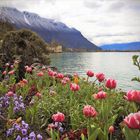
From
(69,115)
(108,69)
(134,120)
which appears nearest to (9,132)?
(69,115)

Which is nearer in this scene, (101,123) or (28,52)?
(101,123)

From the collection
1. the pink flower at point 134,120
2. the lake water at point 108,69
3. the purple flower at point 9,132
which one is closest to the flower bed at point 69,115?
the purple flower at point 9,132

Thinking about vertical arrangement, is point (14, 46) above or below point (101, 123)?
above

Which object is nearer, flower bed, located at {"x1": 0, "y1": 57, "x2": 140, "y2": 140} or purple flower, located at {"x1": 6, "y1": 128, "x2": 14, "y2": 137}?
flower bed, located at {"x1": 0, "y1": 57, "x2": 140, "y2": 140}

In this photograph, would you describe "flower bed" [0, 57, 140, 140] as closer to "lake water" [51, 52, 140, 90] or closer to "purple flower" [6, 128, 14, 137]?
"purple flower" [6, 128, 14, 137]

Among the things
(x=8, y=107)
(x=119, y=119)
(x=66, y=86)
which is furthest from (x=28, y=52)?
(x=119, y=119)

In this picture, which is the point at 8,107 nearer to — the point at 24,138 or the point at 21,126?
the point at 21,126

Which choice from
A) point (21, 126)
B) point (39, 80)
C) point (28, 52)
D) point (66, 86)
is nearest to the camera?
point (21, 126)

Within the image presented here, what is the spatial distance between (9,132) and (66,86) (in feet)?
11.7

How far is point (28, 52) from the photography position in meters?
16.0

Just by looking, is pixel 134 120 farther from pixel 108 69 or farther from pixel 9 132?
pixel 108 69

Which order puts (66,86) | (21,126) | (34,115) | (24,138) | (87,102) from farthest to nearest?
1. (66,86)
2. (87,102)
3. (34,115)
4. (21,126)
5. (24,138)

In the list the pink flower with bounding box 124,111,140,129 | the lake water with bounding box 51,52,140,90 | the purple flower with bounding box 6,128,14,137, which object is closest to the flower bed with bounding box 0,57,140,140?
the purple flower with bounding box 6,128,14,137

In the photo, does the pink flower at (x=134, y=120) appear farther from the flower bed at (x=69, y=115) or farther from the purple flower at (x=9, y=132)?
the purple flower at (x=9, y=132)
